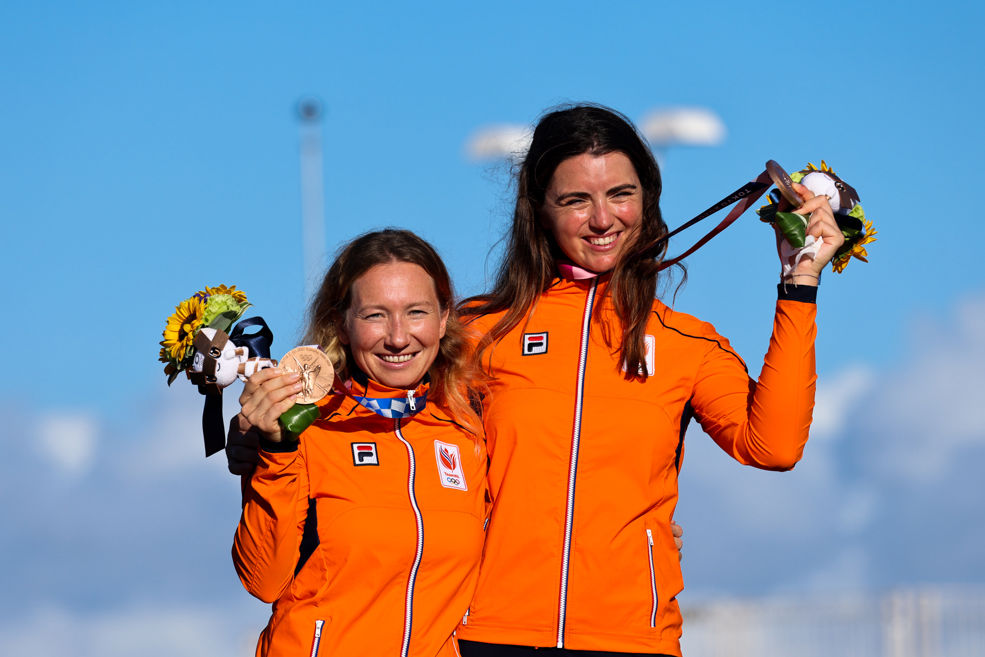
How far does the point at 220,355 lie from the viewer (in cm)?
460

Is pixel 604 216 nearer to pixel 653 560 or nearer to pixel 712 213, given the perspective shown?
pixel 712 213

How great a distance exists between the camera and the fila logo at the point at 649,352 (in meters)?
4.91

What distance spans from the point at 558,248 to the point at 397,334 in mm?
782

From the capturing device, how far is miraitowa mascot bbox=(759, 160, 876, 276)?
184 inches

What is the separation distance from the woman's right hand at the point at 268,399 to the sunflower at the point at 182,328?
386 mm

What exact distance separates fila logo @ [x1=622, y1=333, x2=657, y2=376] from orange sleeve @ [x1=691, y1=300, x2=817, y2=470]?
242mm

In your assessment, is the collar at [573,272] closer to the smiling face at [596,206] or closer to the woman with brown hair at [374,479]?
the smiling face at [596,206]

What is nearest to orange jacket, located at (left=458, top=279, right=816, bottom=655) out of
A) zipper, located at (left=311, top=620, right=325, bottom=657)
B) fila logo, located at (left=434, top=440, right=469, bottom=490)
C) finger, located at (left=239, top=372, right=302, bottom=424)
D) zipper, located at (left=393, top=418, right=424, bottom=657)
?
fila logo, located at (left=434, top=440, right=469, bottom=490)

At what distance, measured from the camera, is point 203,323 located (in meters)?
4.72

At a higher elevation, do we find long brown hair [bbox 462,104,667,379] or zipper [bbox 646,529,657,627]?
long brown hair [bbox 462,104,667,379]

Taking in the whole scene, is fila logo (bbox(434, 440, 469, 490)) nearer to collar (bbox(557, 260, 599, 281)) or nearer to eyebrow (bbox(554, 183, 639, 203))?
collar (bbox(557, 260, 599, 281))

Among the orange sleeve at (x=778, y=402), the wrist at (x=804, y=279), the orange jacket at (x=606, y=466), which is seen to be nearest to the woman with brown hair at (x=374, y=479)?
the orange jacket at (x=606, y=466)

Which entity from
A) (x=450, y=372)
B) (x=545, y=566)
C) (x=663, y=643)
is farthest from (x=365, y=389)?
(x=663, y=643)

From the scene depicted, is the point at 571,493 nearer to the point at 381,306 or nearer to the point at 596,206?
the point at 381,306
